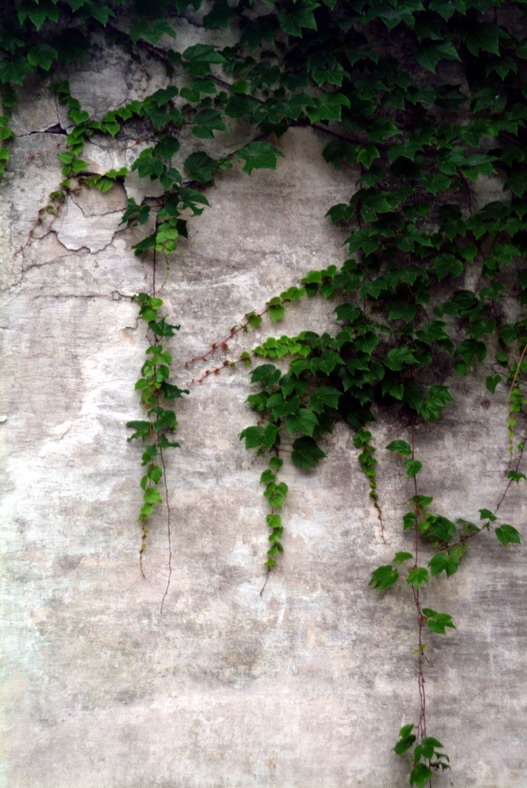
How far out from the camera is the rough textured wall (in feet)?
7.98

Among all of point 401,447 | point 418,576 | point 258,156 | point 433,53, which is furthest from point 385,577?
point 433,53

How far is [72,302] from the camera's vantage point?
2.50 m

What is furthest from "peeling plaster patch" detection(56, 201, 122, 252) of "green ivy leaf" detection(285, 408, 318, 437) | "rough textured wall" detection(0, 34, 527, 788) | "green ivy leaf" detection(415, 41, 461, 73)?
"green ivy leaf" detection(415, 41, 461, 73)

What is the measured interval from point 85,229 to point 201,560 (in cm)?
135

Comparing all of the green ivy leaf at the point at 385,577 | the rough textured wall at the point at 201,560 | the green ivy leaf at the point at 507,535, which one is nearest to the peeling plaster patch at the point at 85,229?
the rough textured wall at the point at 201,560

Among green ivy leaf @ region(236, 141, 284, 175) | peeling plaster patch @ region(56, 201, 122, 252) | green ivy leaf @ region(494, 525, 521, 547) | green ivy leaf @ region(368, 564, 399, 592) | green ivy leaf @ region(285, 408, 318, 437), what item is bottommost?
green ivy leaf @ region(368, 564, 399, 592)

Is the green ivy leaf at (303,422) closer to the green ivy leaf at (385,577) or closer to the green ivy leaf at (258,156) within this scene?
the green ivy leaf at (385,577)

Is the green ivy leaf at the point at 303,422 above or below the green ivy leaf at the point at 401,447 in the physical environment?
above

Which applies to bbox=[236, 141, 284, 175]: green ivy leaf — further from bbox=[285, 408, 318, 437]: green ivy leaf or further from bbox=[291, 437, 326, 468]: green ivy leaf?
bbox=[291, 437, 326, 468]: green ivy leaf

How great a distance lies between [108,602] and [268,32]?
224 centimetres

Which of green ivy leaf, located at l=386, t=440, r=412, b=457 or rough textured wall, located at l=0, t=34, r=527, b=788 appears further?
green ivy leaf, located at l=386, t=440, r=412, b=457

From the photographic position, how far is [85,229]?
2.52 metres

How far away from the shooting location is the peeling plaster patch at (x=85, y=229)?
98.7 inches

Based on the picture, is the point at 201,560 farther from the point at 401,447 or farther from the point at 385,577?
the point at 401,447
